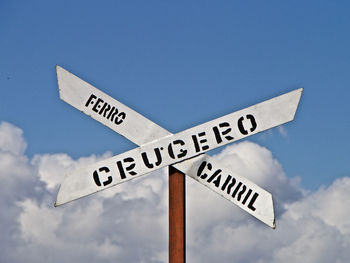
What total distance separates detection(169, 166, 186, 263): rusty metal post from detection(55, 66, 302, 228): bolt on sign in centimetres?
18

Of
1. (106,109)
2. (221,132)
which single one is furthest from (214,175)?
(106,109)

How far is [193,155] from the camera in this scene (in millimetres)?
4422

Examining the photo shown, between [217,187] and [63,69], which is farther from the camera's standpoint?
[63,69]

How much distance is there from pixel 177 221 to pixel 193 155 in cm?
61

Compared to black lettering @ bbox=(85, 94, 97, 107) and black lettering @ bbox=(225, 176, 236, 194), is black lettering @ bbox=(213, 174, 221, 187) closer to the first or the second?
black lettering @ bbox=(225, 176, 236, 194)

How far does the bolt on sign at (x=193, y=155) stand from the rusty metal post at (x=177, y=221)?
7.2 inches

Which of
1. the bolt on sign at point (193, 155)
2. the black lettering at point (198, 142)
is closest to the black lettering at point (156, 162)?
the bolt on sign at point (193, 155)

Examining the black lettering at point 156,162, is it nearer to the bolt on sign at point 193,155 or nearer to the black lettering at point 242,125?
the bolt on sign at point 193,155

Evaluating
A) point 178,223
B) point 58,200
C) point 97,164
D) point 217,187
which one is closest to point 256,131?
point 217,187

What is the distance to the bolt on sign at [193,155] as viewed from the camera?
4328 mm

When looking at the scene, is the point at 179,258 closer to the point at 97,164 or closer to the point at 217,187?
the point at 217,187

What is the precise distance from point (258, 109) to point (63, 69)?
1.77m

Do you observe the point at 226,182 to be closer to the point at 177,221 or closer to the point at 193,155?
the point at 193,155

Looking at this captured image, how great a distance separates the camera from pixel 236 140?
173 inches
